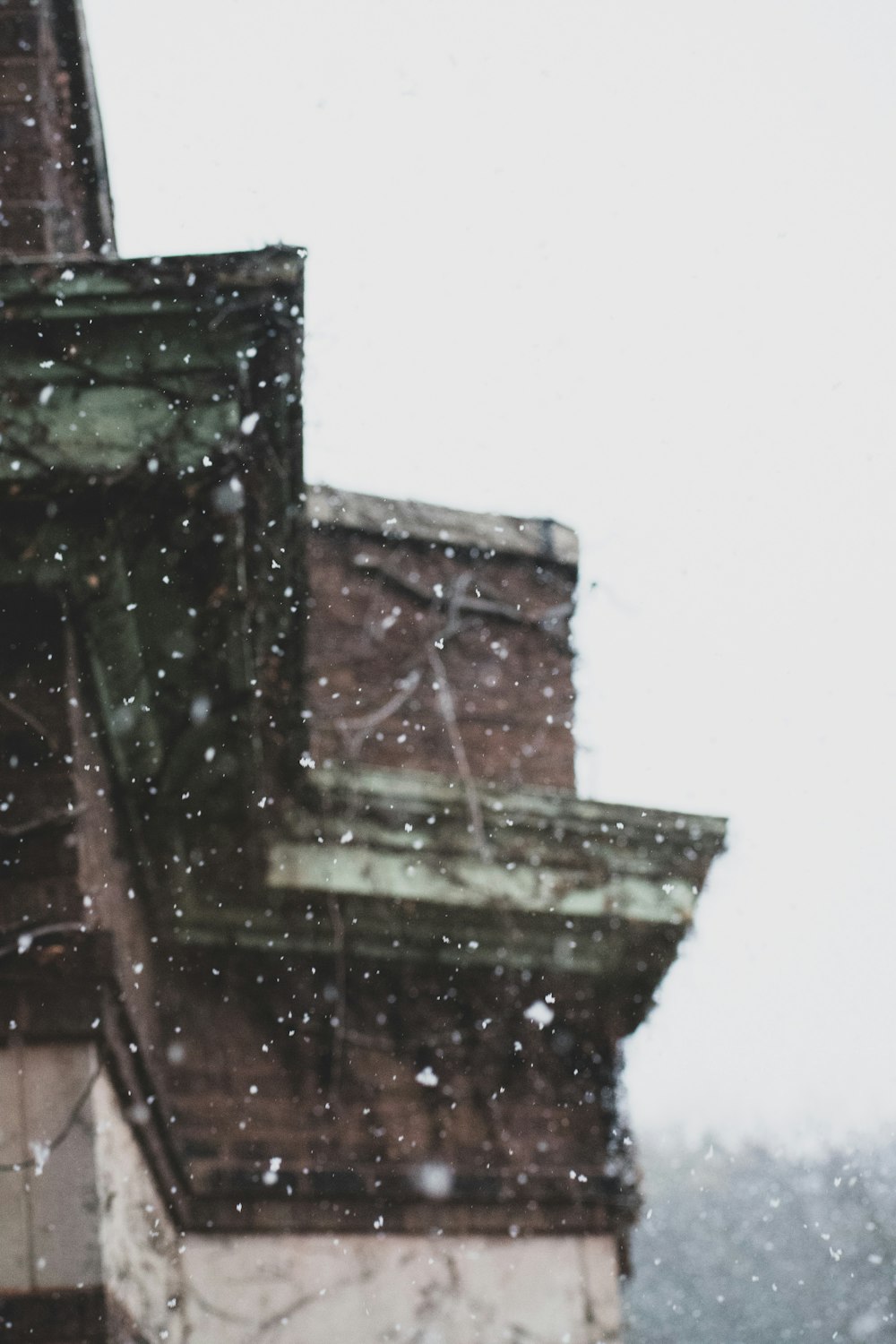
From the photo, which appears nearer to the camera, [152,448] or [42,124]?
[152,448]

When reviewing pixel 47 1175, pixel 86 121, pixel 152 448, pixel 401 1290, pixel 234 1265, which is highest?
pixel 86 121

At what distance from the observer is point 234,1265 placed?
13.1 feet

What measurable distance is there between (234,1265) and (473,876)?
1.36 m

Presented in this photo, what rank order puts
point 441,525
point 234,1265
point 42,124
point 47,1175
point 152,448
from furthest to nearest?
point 441,525, point 42,124, point 234,1265, point 152,448, point 47,1175

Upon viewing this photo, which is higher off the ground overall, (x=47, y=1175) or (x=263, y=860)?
(x=263, y=860)

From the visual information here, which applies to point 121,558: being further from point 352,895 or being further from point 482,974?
point 482,974

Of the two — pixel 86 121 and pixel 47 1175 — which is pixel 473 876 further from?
pixel 86 121

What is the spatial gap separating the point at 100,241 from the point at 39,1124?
3788 mm

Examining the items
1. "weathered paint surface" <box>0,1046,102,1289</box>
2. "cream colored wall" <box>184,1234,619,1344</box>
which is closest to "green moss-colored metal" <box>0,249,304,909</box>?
"weathered paint surface" <box>0,1046,102,1289</box>

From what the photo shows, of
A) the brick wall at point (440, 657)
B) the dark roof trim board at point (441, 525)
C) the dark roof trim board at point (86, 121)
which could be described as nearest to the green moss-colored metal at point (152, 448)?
the brick wall at point (440, 657)

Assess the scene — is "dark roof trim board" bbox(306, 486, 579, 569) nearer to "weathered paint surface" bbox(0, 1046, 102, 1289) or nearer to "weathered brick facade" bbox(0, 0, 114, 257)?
"weathered brick facade" bbox(0, 0, 114, 257)

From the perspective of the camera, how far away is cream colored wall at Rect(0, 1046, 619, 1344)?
2492 mm

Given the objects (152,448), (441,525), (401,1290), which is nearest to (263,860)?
(401,1290)

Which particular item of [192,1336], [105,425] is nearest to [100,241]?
[105,425]
